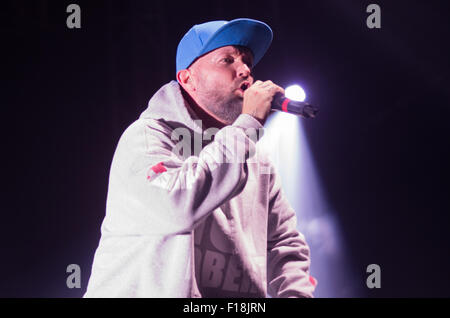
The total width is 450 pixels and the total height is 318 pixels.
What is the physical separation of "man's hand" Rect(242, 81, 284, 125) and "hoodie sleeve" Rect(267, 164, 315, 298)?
0.44 metres

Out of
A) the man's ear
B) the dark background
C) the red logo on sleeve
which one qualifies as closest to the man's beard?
the man's ear

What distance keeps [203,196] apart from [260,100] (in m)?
0.35

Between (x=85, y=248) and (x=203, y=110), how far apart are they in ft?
2.72

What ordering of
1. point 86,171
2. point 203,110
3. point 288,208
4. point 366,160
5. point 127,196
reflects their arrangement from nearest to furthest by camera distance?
point 127,196
point 203,110
point 288,208
point 86,171
point 366,160

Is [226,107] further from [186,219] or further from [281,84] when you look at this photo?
[281,84]

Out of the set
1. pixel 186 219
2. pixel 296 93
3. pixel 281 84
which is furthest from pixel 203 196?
pixel 281 84

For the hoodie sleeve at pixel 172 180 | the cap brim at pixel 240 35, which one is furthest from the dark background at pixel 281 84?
the hoodie sleeve at pixel 172 180

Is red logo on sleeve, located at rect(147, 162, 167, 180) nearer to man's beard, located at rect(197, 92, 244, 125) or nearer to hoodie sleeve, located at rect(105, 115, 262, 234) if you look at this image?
hoodie sleeve, located at rect(105, 115, 262, 234)

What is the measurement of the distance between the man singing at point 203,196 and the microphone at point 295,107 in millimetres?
33

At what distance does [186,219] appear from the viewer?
1472 mm

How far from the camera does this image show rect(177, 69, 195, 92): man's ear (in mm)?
1916

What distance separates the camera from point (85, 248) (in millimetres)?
2244
